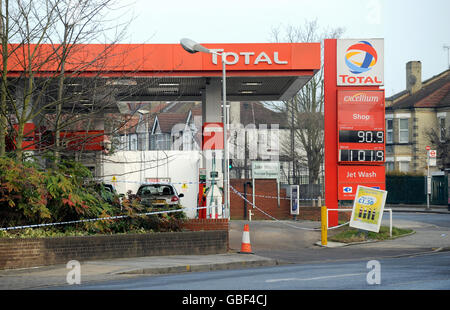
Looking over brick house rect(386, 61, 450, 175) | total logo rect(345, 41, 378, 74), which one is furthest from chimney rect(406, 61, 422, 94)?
total logo rect(345, 41, 378, 74)

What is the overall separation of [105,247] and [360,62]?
45.7ft

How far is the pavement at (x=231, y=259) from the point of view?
45.1 feet

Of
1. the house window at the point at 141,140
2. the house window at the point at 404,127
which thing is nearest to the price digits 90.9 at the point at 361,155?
the house window at the point at 141,140

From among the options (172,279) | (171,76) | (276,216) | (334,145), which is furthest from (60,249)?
(276,216)

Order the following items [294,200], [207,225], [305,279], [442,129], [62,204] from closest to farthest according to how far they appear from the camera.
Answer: [305,279] < [62,204] < [207,225] < [294,200] < [442,129]

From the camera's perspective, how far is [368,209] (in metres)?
22.9

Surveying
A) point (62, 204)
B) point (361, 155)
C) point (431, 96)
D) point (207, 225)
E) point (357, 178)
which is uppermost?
point (431, 96)

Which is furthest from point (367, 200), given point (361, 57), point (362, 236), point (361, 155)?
point (361, 57)

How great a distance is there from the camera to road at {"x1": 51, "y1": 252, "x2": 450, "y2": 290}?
11.4m

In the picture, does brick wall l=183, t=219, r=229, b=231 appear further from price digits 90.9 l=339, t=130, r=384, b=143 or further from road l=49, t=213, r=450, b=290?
price digits 90.9 l=339, t=130, r=384, b=143

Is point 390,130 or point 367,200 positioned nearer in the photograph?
point 367,200

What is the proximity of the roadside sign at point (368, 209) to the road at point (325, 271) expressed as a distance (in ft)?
2.43

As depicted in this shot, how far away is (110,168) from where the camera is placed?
39375 millimetres

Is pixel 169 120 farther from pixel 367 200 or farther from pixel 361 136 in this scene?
pixel 367 200
